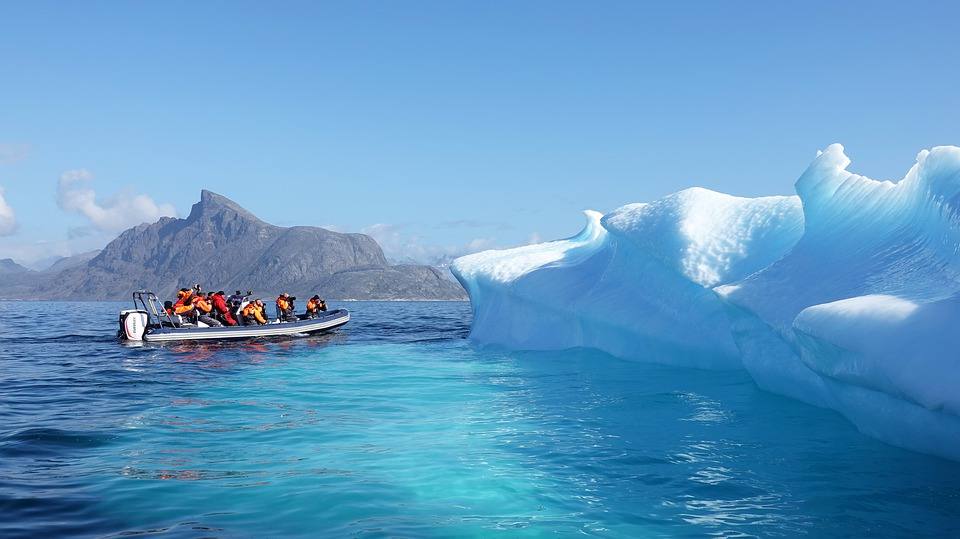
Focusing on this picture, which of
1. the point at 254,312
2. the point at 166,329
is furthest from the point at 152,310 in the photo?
the point at 254,312

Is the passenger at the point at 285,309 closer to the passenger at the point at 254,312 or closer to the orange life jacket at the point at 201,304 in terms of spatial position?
the passenger at the point at 254,312

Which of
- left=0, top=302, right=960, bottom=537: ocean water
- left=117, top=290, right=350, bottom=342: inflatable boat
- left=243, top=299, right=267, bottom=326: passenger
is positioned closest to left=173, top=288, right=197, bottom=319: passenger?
left=117, top=290, right=350, bottom=342: inflatable boat

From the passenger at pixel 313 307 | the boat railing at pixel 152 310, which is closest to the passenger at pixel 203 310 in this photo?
the boat railing at pixel 152 310

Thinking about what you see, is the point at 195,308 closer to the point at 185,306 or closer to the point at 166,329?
the point at 185,306

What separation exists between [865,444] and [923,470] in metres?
1.51

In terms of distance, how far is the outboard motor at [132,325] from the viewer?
25.5m

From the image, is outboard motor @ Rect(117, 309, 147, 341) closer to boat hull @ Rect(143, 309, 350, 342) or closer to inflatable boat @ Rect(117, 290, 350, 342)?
inflatable boat @ Rect(117, 290, 350, 342)

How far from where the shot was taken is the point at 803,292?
10.5 metres

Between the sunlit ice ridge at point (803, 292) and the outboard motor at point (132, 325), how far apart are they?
13.1 m

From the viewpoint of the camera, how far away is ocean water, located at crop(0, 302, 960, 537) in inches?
262

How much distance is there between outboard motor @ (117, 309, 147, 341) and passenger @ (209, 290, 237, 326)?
2.83m

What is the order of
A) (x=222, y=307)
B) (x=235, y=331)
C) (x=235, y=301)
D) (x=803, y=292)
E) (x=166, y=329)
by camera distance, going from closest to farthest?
(x=803, y=292) < (x=166, y=329) < (x=235, y=331) < (x=222, y=307) < (x=235, y=301)

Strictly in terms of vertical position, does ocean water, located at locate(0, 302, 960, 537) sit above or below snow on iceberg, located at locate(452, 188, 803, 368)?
below

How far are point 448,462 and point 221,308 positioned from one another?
830 inches
